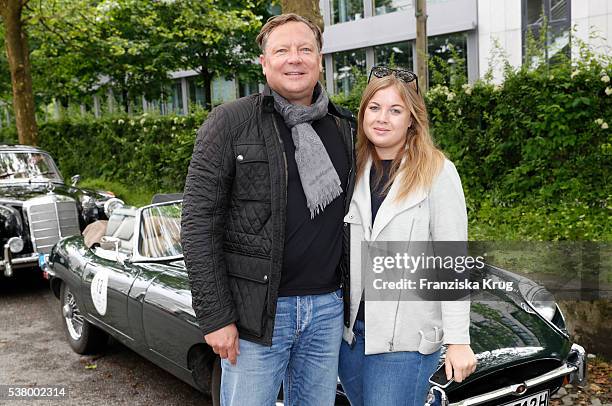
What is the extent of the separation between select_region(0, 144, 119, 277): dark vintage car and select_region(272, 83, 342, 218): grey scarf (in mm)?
6116

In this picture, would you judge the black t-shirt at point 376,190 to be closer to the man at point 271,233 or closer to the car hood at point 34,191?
the man at point 271,233

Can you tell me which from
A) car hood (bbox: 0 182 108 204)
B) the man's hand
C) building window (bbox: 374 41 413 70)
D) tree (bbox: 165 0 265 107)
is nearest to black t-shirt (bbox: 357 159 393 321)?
the man's hand

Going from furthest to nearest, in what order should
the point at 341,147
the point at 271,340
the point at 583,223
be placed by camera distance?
the point at 583,223 < the point at 341,147 < the point at 271,340

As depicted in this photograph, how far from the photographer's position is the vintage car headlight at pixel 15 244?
729 centimetres

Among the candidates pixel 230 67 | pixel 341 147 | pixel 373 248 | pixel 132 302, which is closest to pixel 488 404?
pixel 373 248

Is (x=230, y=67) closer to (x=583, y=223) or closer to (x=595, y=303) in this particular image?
(x=583, y=223)

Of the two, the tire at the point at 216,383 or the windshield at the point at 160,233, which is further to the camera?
the windshield at the point at 160,233

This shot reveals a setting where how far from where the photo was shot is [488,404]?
9.86ft

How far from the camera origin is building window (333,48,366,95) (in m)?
22.3

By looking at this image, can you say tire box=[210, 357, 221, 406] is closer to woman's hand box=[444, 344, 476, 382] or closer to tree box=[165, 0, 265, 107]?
woman's hand box=[444, 344, 476, 382]

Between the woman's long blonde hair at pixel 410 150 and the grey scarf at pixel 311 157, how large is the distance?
6.6 inches

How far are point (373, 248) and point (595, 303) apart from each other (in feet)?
9.92

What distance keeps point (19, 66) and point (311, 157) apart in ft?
43.8

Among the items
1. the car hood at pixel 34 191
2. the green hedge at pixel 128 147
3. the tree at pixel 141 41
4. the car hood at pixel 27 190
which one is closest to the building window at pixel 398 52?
the tree at pixel 141 41
